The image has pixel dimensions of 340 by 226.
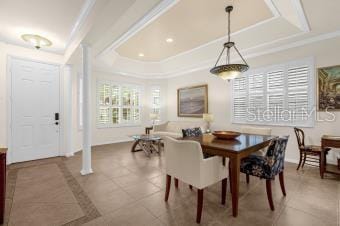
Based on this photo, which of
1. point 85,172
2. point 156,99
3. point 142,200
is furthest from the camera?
point 156,99

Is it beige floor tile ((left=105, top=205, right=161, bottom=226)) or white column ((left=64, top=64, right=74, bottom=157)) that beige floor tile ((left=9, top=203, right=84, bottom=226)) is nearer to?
beige floor tile ((left=105, top=205, right=161, bottom=226))

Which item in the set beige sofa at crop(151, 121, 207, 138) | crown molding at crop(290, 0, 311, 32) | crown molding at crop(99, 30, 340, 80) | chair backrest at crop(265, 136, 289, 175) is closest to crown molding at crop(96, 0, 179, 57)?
crown molding at crop(290, 0, 311, 32)

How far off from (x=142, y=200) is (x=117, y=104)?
4695 millimetres

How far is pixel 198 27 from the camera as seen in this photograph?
364 centimetres

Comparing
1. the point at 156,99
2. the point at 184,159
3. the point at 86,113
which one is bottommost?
the point at 184,159

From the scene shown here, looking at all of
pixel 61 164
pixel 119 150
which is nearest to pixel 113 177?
pixel 61 164

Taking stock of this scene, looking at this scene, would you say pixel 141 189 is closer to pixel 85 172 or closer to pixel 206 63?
pixel 85 172

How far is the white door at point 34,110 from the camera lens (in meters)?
3.90

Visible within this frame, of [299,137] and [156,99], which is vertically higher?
[156,99]

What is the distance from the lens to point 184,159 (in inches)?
78.8

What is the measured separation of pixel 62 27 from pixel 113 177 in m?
3.02

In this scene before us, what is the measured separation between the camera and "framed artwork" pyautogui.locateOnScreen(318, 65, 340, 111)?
329 cm

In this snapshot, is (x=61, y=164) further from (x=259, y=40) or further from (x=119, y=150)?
(x=259, y=40)

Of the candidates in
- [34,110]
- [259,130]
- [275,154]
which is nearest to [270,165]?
[275,154]
